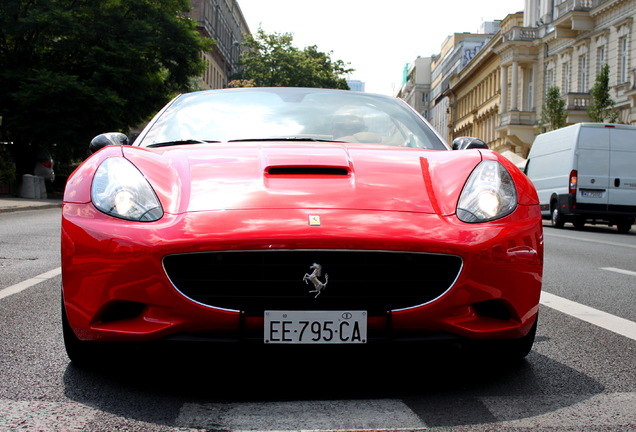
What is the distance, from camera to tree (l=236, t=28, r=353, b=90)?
6831 centimetres

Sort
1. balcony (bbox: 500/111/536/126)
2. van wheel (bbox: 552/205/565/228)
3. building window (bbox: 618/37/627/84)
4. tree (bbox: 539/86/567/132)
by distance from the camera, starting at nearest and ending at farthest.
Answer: van wheel (bbox: 552/205/565/228) → building window (bbox: 618/37/627/84) → tree (bbox: 539/86/567/132) → balcony (bbox: 500/111/536/126)

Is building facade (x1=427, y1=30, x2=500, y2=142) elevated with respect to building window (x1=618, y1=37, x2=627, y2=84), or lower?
elevated

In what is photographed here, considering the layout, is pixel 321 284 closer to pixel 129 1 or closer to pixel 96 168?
pixel 96 168

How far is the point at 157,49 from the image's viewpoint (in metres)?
34.1

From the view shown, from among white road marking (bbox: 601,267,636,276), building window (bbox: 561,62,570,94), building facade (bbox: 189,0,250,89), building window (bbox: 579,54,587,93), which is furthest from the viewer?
building facade (bbox: 189,0,250,89)

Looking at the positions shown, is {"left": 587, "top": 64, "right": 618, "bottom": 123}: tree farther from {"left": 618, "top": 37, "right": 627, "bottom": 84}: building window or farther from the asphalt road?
the asphalt road

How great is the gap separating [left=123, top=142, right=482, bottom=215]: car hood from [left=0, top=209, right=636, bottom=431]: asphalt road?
24.8 inches

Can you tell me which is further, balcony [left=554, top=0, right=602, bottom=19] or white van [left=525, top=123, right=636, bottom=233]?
balcony [left=554, top=0, right=602, bottom=19]

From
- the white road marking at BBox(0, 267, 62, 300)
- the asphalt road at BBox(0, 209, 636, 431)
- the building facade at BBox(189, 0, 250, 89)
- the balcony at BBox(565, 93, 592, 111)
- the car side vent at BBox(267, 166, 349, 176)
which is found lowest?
the white road marking at BBox(0, 267, 62, 300)

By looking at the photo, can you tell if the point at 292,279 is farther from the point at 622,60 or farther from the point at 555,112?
the point at 555,112

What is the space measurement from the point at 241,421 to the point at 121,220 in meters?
0.91

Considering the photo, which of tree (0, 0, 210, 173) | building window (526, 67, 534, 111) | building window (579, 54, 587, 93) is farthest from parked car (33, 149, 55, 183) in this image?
building window (526, 67, 534, 111)

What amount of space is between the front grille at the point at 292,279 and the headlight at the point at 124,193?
0.28m

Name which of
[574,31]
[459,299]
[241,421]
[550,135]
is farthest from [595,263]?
[574,31]
